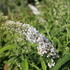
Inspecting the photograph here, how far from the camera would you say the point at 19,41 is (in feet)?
13.2

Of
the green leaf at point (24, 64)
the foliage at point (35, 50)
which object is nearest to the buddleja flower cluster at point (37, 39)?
the foliage at point (35, 50)

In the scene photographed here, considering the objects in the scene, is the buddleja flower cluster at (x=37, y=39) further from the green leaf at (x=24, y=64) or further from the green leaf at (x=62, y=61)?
the green leaf at (x=24, y=64)

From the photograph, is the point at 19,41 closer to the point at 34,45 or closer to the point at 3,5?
the point at 34,45

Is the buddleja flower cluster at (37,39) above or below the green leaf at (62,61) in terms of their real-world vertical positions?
above

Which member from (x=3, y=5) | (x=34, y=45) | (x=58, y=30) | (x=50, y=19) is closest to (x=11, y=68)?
(x=34, y=45)

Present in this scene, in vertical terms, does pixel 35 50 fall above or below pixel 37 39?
below

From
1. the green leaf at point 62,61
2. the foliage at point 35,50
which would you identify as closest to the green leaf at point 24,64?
the foliage at point 35,50

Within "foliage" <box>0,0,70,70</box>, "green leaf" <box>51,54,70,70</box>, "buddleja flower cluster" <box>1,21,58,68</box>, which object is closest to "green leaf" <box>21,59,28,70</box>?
"foliage" <box>0,0,70,70</box>

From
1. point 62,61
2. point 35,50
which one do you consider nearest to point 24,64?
point 35,50

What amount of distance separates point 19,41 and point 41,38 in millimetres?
309

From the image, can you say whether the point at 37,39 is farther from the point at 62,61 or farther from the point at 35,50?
the point at 62,61

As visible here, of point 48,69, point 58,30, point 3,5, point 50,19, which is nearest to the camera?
point 48,69

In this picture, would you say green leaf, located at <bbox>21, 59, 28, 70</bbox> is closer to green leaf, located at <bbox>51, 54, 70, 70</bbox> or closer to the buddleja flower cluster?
the buddleja flower cluster

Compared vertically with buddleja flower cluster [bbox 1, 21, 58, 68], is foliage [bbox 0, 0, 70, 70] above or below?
below
